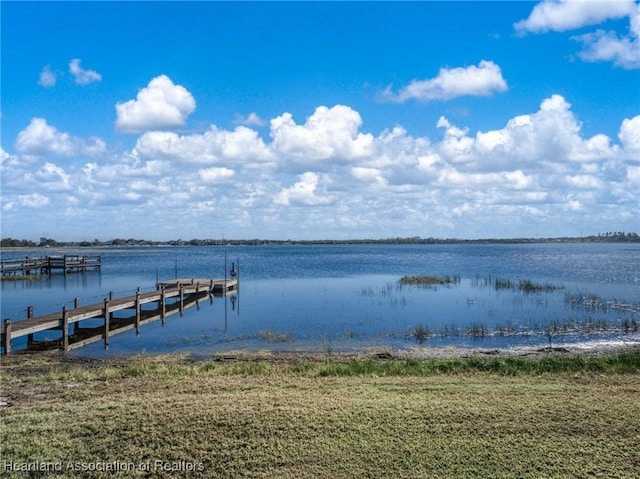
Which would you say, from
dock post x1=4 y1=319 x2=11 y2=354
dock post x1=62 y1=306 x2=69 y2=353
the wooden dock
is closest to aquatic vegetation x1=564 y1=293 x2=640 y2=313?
the wooden dock

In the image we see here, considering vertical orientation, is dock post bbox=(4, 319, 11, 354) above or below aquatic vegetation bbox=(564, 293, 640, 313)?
above

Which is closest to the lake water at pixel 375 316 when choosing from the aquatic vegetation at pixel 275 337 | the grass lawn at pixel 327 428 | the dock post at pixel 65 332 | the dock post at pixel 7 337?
the aquatic vegetation at pixel 275 337

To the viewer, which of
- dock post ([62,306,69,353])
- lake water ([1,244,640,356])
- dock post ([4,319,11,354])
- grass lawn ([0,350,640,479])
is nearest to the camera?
grass lawn ([0,350,640,479])

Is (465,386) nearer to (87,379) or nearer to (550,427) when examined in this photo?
(550,427)

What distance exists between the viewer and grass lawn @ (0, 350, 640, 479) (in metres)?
7.80

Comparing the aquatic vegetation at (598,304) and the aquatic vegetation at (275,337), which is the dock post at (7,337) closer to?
the aquatic vegetation at (275,337)

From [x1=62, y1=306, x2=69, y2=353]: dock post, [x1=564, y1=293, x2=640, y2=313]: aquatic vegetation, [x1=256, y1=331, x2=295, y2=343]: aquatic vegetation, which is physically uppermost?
[x1=62, y1=306, x2=69, y2=353]: dock post

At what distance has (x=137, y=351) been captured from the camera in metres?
20.8

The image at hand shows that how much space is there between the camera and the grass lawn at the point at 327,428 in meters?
7.80

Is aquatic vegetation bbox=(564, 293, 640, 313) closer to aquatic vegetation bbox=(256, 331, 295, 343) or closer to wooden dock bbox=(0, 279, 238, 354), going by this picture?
aquatic vegetation bbox=(256, 331, 295, 343)

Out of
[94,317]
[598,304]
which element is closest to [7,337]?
[94,317]

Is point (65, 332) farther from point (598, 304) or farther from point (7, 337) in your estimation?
point (598, 304)

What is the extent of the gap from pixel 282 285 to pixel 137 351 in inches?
1029

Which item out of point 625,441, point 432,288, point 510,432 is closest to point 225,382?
point 510,432
